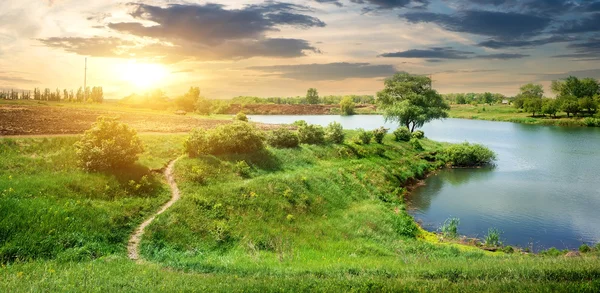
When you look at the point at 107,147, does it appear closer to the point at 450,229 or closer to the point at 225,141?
the point at 225,141

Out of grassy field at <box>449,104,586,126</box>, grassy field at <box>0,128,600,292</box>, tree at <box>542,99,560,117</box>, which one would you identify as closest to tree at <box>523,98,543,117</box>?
grassy field at <box>449,104,586,126</box>

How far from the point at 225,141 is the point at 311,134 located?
13.7m

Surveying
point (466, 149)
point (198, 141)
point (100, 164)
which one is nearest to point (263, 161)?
point (198, 141)

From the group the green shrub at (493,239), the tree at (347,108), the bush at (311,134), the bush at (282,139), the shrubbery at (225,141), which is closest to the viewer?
the green shrub at (493,239)

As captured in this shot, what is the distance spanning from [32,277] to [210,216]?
1047cm

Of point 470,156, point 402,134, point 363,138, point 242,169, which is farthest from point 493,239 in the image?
point 402,134

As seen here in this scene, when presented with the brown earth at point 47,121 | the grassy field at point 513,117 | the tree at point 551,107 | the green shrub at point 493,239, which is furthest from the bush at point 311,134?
the tree at point 551,107

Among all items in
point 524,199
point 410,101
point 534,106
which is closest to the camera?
point 524,199

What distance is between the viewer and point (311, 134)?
144ft

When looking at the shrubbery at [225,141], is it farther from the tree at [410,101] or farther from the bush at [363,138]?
the tree at [410,101]

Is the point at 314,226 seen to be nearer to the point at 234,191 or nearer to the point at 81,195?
the point at 234,191

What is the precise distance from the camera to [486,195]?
127 ft

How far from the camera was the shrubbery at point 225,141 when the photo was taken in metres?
31.6

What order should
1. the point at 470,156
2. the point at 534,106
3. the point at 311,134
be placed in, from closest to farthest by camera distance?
the point at 311,134 → the point at 470,156 → the point at 534,106
